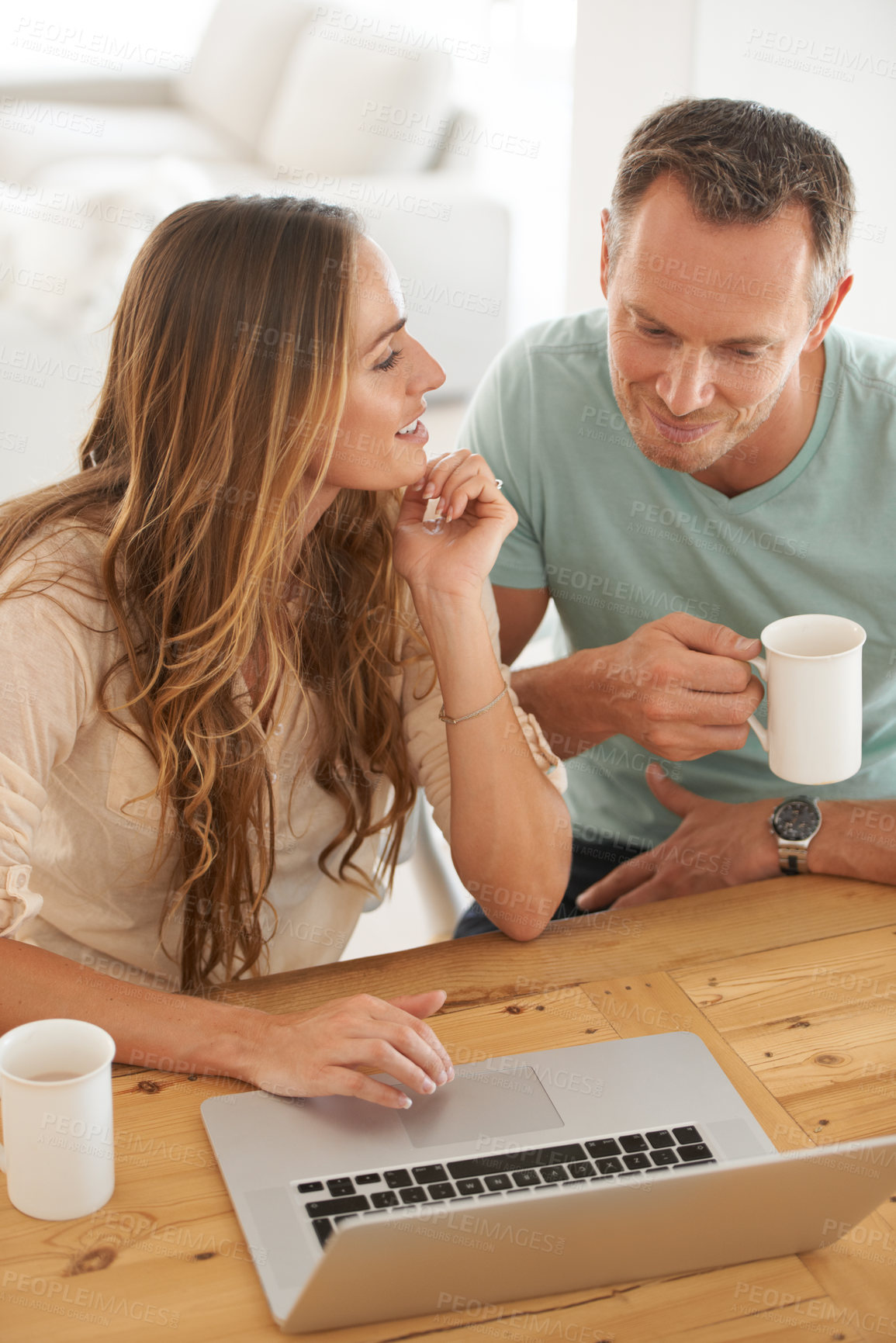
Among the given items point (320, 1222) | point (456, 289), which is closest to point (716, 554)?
point (320, 1222)

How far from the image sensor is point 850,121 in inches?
80.6

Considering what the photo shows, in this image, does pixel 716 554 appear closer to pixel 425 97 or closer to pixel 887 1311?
pixel 887 1311

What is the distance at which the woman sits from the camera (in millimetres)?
1023

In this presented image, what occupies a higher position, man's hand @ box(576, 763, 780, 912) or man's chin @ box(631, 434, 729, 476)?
man's chin @ box(631, 434, 729, 476)

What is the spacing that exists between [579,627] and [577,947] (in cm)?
57

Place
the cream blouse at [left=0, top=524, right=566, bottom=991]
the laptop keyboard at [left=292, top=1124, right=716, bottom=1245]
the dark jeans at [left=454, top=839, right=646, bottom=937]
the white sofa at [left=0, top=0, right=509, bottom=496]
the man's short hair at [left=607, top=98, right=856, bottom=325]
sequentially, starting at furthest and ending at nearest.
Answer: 1. the white sofa at [left=0, top=0, right=509, bottom=496]
2. the dark jeans at [left=454, top=839, right=646, bottom=937]
3. the man's short hair at [left=607, top=98, right=856, bottom=325]
4. the cream blouse at [left=0, top=524, right=566, bottom=991]
5. the laptop keyboard at [left=292, top=1124, right=716, bottom=1245]

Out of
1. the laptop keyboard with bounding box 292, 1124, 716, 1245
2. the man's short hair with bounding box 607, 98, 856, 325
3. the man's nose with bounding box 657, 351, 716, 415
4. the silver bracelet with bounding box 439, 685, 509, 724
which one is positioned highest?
the man's short hair with bounding box 607, 98, 856, 325

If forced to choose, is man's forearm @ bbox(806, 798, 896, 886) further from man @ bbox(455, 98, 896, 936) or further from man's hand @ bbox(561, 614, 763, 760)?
man's hand @ bbox(561, 614, 763, 760)

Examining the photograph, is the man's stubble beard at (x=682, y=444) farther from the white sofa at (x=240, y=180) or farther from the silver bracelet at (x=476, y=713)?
the white sofa at (x=240, y=180)

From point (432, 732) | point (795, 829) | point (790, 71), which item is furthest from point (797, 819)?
point (790, 71)

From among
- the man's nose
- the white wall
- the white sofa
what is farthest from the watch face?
the white sofa

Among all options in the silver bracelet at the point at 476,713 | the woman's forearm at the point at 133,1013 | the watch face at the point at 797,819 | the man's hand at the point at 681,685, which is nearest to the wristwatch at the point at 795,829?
the watch face at the point at 797,819

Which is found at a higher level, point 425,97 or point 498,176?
point 425,97

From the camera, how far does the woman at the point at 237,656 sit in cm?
102
